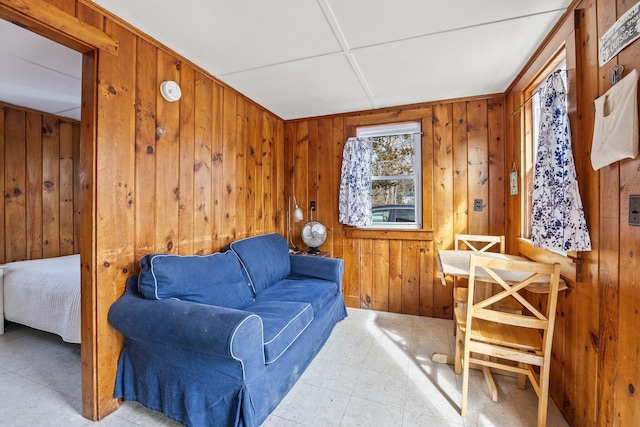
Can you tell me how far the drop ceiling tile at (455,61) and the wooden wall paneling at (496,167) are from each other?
0.66ft

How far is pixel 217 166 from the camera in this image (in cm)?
237

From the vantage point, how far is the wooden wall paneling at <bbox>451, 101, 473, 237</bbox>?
2.74 meters

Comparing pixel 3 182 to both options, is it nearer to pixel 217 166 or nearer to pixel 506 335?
pixel 217 166

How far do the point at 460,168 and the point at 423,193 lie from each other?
442 millimetres

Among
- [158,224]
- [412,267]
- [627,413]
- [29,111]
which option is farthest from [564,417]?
[29,111]

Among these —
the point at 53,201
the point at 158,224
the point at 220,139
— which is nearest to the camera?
the point at 158,224

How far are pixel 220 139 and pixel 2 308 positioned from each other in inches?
102

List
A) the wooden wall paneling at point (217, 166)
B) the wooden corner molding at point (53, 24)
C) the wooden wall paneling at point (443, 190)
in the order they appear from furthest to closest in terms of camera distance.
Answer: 1. the wooden wall paneling at point (443, 190)
2. the wooden wall paneling at point (217, 166)
3. the wooden corner molding at point (53, 24)

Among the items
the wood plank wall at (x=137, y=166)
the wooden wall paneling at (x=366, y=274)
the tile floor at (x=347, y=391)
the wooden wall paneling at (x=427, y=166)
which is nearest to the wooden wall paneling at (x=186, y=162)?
the wood plank wall at (x=137, y=166)

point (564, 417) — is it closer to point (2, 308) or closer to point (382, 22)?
point (382, 22)

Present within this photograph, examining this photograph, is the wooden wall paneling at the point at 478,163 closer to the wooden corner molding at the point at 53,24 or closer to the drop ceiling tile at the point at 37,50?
the wooden corner molding at the point at 53,24

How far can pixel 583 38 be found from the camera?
56.5 inches

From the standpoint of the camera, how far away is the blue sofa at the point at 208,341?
127 centimetres

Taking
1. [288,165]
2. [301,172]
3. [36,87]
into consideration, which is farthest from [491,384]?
[36,87]
